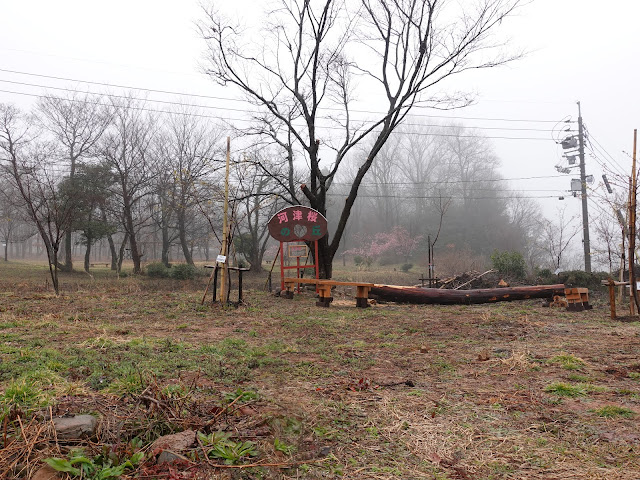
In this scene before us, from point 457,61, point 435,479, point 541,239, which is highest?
point 457,61

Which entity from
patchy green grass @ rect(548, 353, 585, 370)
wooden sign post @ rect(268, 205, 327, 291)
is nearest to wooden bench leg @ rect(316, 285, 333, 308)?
wooden sign post @ rect(268, 205, 327, 291)

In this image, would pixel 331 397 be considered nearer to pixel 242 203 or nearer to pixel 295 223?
pixel 295 223

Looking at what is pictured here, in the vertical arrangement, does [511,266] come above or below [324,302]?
above

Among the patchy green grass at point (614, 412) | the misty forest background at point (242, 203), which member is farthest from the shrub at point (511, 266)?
the patchy green grass at point (614, 412)

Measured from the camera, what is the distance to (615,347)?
5758mm

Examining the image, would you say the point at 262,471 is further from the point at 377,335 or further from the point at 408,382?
the point at 377,335

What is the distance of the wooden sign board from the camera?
12680 mm

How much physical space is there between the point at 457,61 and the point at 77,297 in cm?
1285

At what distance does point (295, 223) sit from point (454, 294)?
466cm

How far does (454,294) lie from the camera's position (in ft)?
36.5

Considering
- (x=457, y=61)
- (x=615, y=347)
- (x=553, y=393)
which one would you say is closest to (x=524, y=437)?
(x=553, y=393)

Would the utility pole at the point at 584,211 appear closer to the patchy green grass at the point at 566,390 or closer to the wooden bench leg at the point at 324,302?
the wooden bench leg at the point at 324,302

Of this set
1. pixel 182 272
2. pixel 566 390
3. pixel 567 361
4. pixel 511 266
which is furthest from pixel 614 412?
pixel 182 272

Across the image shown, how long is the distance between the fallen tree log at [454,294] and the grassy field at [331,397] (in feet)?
11.4
